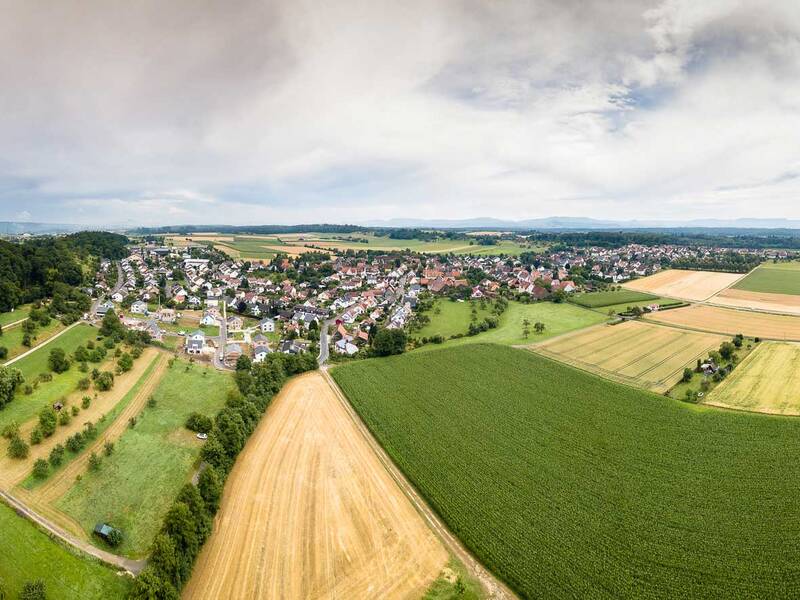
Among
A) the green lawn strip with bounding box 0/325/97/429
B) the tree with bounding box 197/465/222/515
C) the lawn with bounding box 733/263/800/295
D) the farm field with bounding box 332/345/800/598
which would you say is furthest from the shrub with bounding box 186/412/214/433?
the lawn with bounding box 733/263/800/295

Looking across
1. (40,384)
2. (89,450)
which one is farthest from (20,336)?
(89,450)

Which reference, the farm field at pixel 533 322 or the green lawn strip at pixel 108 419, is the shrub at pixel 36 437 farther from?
the farm field at pixel 533 322

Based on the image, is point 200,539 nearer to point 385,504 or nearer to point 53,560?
point 53,560

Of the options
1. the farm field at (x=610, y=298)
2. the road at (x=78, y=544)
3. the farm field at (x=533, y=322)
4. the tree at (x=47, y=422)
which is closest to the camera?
the road at (x=78, y=544)

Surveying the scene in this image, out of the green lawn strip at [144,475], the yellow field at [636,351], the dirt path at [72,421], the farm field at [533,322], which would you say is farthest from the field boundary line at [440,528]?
the yellow field at [636,351]

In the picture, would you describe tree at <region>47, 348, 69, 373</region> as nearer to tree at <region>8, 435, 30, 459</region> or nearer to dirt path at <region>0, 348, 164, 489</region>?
dirt path at <region>0, 348, 164, 489</region>

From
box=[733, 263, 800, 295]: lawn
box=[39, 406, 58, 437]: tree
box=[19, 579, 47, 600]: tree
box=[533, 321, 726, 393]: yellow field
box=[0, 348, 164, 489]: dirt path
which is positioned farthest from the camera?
box=[733, 263, 800, 295]: lawn
